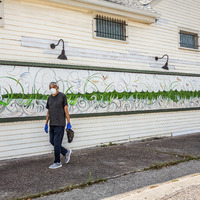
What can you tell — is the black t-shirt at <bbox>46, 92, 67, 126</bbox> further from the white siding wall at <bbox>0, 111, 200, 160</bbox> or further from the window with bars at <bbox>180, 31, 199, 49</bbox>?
the window with bars at <bbox>180, 31, 199, 49</bbox>

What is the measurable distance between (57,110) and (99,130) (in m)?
2.48

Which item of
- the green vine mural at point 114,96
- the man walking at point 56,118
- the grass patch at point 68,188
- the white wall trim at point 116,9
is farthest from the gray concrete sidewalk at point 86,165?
the white wall trim at point 116,9

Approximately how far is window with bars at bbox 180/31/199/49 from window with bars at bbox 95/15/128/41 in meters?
3.27

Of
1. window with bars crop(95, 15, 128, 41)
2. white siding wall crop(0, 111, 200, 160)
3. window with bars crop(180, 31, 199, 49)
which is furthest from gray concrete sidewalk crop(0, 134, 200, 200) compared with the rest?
window with bars crop(180, 31, 199, 49)

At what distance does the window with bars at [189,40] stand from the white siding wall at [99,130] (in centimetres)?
297

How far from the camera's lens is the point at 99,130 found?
24.4 feet

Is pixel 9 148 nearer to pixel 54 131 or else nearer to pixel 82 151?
pixel 54 131

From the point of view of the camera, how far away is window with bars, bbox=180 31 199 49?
10125 millimetres

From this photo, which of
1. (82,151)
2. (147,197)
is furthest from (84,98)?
(147,197)

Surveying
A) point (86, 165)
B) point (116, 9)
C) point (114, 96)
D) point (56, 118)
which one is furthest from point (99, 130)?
point (116, 9)

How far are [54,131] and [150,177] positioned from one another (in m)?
2.28

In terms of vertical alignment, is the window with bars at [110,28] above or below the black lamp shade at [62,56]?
above

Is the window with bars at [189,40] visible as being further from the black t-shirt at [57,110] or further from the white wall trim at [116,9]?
the black t-shirt at [57,110]

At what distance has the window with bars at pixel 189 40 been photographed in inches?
399
